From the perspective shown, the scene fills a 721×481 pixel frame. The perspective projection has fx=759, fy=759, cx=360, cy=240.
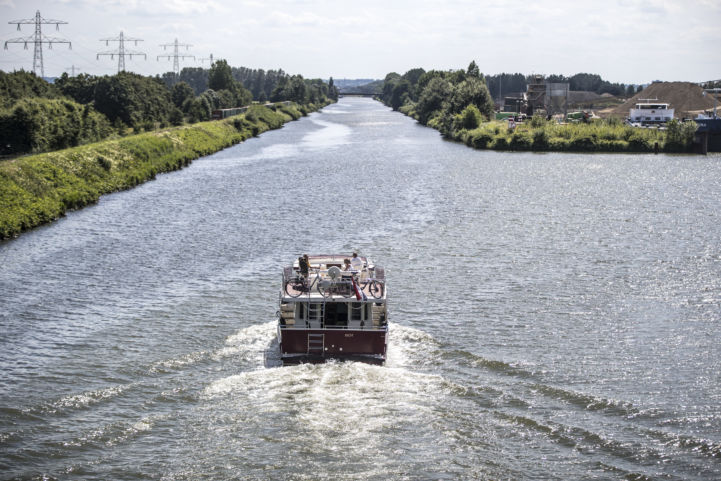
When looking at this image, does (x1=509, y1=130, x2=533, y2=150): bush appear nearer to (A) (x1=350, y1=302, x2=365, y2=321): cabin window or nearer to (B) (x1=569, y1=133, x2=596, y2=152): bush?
(B) (x1=569, y1=133, x2=596, y2=152): bush

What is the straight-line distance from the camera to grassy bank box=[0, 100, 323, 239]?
61.9 meters

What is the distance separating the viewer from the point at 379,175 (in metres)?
93.6

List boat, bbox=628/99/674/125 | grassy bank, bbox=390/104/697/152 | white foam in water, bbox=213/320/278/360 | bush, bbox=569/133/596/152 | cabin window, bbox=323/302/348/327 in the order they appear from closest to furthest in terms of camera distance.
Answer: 1. cabin window, bbox=323/302/348/327
2. white foam in water, bbox=213/320/278/360
3. grassy bank, bbox=390/104/697/152
4. bush, bbox=569/133/596/152
5. boat, bbox=628/99/674/125

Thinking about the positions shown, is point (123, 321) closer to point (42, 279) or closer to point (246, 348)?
point (246, 348)

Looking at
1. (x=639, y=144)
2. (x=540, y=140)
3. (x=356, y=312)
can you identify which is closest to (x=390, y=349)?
(x=356, y=312)

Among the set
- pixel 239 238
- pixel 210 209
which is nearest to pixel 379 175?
pixel 210 209

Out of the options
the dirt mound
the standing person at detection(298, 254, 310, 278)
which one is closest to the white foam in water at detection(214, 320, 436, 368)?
the standing person at detection(298, 254, 310, 278)

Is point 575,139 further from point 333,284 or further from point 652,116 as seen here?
point 333,284

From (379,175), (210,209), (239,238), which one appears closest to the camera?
(239,238)

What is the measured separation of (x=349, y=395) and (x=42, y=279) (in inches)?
995

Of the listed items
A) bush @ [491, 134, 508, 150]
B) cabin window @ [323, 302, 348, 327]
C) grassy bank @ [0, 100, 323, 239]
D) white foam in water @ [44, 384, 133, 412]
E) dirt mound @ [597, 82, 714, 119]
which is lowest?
white foam in water @ [44, 384, 133, 412]

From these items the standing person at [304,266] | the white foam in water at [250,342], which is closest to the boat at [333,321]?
the standing person at [304,266]

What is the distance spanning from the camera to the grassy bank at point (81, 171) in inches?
2438

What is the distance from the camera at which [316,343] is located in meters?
32.7
